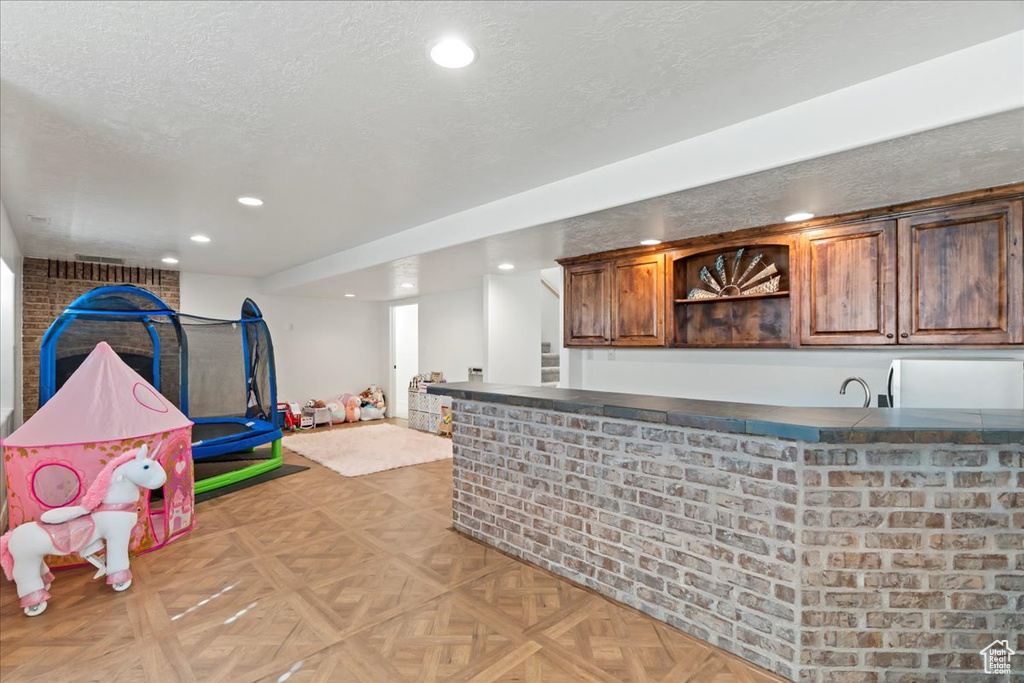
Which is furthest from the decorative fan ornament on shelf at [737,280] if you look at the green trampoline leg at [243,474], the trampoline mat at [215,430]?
the trampoline mat at [215,430]

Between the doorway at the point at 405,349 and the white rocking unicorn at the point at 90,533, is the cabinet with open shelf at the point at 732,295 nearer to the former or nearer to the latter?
the white rocking unicorn at the point at 90,533

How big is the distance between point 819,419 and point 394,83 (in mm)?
2115

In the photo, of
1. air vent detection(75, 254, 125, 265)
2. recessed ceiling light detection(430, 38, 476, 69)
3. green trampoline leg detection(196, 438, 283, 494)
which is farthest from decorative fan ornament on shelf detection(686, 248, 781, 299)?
air vent detection(75, 254, 125, 265)

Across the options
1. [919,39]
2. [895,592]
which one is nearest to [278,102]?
[919,39]

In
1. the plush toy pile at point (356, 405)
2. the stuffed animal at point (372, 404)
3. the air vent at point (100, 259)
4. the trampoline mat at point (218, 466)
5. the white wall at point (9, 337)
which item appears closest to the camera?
the white wall at point (9, 337)

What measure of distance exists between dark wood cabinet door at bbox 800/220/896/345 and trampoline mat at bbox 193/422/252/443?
5219mm

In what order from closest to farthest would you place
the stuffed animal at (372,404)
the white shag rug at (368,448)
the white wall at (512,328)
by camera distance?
the white shag rug at (368,448) → the white wall at (512,328) → the stuffed animal at (372,404)

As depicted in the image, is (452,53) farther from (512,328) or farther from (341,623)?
(512,328)

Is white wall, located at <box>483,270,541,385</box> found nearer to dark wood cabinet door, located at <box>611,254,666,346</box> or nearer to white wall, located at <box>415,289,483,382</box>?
white wall, located at <box>415,289,483,382</box>

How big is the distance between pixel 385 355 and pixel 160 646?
22.7ft

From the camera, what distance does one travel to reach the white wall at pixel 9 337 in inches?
145

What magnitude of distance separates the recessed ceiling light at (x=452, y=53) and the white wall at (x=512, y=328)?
4.22 m

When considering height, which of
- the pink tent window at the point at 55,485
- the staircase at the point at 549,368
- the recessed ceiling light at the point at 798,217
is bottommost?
the pink tent window at the point at 55,485

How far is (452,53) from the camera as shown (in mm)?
1730
